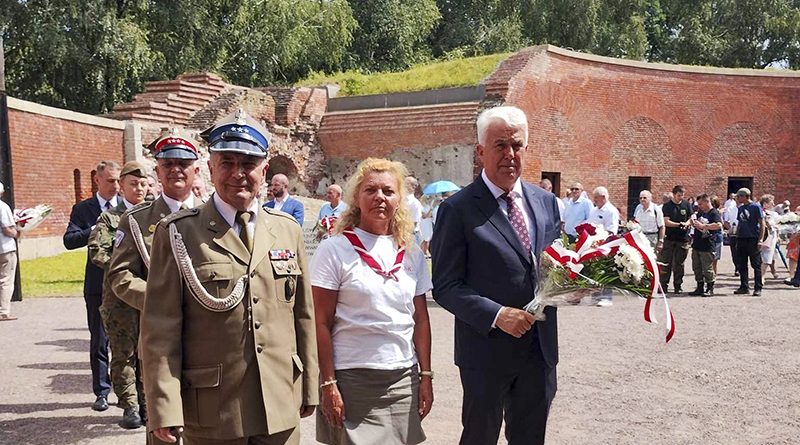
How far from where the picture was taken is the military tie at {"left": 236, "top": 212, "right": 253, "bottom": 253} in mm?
2764

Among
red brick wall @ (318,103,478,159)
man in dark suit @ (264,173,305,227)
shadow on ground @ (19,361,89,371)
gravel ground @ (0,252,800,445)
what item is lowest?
gravel ground @ (0,252,800,445)

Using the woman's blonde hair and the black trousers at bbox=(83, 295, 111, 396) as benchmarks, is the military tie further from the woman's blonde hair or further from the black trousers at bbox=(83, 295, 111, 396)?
the black trousers at bbox=(83, 295, 111, 396)

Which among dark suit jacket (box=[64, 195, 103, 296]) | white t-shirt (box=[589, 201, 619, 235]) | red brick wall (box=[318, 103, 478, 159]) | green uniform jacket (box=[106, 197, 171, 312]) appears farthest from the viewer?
red brick wall (box=[318, 103, 478, 159])

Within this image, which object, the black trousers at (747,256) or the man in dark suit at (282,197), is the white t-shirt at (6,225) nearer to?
the man in dark suit at (282,197)

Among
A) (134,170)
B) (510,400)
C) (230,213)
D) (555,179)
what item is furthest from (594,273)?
(555,179)

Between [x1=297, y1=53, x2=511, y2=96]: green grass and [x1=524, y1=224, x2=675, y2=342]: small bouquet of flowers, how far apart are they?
22171 mm

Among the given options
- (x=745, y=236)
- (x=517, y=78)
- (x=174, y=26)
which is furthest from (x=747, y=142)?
(x=174, y=26)

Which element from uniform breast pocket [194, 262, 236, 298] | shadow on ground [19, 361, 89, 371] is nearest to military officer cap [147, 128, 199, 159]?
uniform breast pocket [194, 262, 236, 298]

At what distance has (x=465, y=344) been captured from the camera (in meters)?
3.26

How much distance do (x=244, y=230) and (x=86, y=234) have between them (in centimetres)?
366

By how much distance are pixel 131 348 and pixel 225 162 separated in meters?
2.69

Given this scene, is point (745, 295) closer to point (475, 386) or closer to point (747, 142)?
point (475, 386)

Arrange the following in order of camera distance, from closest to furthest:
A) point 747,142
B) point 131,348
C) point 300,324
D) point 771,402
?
point 300,324 → point 131,348 → point 771,402 → point 747,142

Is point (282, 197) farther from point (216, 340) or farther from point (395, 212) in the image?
point (216, 340)
